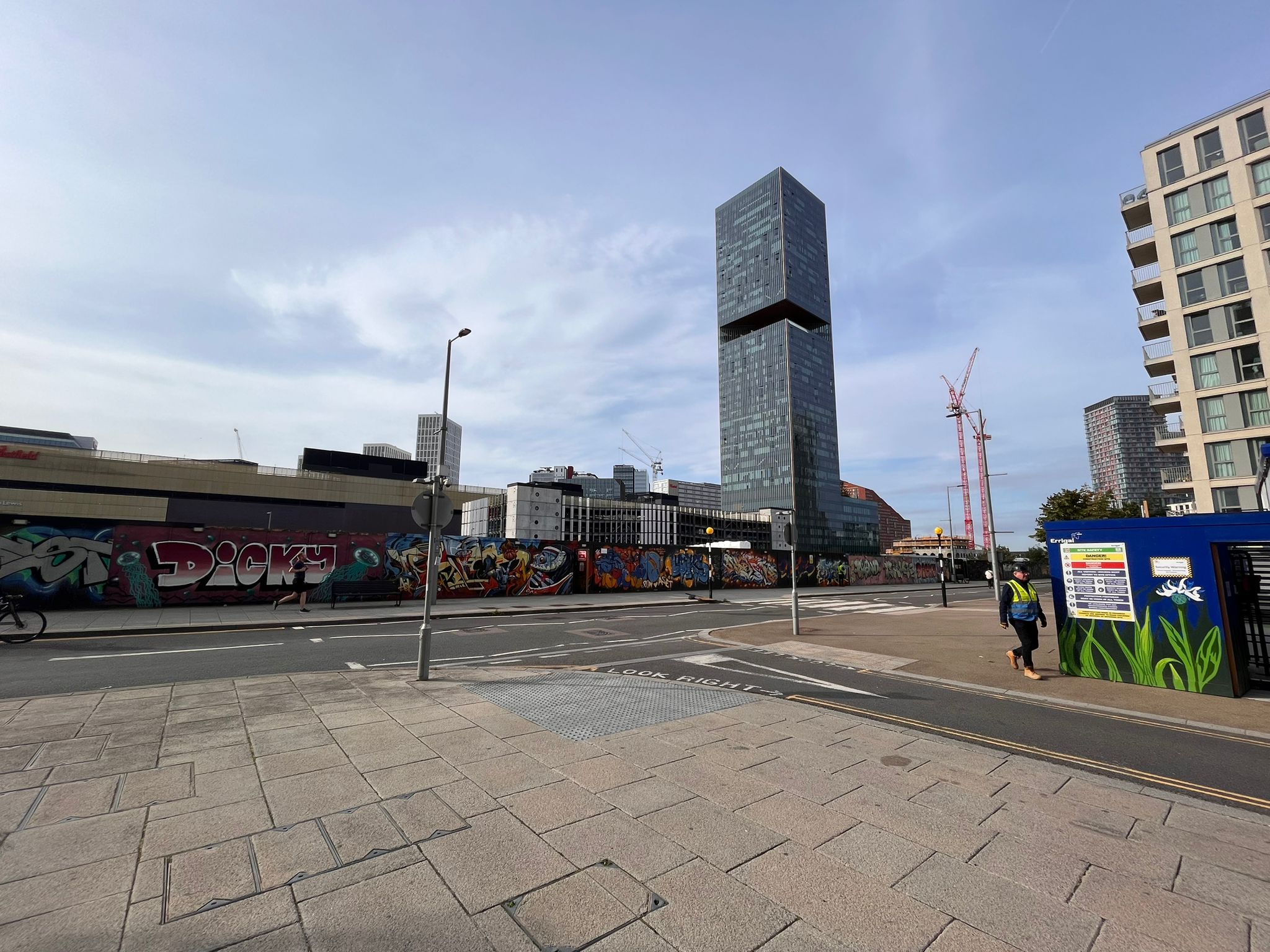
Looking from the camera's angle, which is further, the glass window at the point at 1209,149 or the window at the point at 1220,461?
the glass window at the point at 1209,149

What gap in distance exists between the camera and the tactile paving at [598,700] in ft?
20.6

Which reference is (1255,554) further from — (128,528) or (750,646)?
(128,528)

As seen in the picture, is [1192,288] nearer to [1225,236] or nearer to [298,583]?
[1225,236]

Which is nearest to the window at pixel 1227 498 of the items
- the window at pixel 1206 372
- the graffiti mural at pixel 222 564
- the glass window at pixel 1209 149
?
the window at pixel 1206 372

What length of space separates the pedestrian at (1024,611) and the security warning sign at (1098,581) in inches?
26.1

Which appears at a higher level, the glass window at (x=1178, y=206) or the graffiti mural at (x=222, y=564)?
the glass window at (x=1178, y=206)

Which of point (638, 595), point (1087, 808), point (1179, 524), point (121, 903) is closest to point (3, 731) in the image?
point (121, 903)

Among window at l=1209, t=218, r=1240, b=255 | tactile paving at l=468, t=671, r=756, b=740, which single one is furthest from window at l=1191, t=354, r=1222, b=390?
tactile paving at l=468, t=671, r=756, b=740

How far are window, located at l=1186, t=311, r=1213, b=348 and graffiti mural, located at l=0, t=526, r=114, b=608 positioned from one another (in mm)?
55890

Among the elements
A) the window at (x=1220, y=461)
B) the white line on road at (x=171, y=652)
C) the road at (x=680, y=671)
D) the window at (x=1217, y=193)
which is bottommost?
the road at (x=680, y=671)

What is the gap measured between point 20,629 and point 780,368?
500 ft

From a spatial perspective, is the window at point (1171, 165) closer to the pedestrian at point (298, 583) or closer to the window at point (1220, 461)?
the window at point (1220, 461)

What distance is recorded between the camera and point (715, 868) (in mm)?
3334

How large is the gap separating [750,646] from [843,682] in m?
3.77
